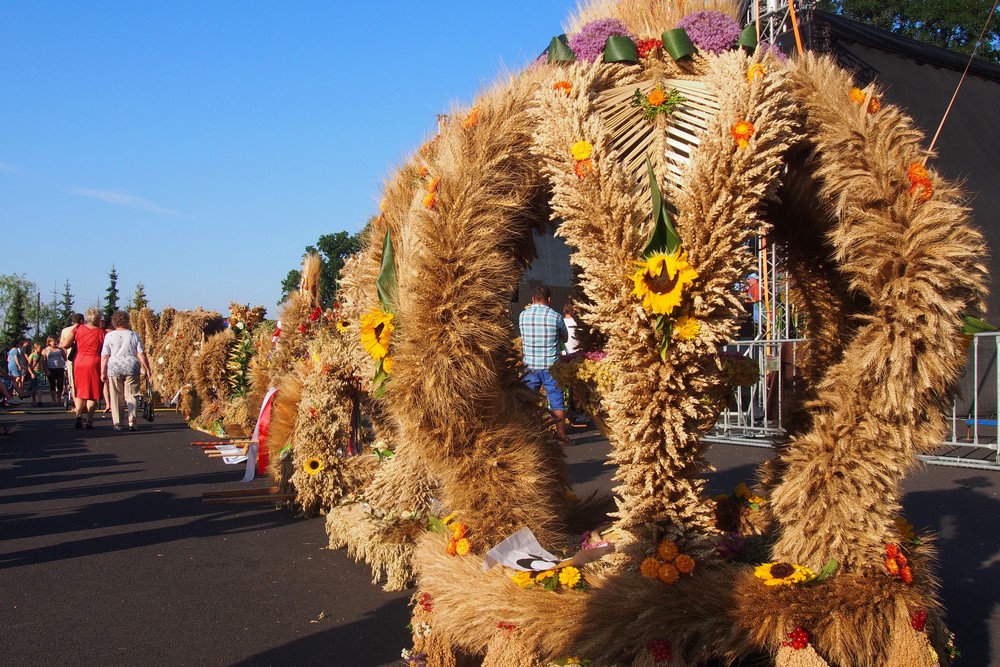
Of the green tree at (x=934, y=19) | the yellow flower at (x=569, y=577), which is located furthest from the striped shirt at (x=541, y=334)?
the green tree at (x=934, y=19)

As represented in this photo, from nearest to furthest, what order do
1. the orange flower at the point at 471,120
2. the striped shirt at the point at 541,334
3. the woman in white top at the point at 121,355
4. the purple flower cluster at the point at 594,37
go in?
the purple flower cluster at the point at 594,37 → the orange flower at the point at 471,120 → the striped shirt at the point at 541,334 → the woman in white top at the point at 121,355

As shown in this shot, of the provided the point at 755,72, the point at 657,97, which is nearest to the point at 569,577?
the point at 657,97

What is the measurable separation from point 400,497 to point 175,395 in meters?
12.6

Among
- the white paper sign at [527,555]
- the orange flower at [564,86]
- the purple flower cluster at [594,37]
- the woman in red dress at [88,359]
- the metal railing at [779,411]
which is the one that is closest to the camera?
the white paper sign at [527,555]

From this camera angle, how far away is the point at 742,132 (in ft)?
9.32

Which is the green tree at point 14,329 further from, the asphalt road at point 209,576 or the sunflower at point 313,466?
the sunflower at point 313,466

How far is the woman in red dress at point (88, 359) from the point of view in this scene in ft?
42.1

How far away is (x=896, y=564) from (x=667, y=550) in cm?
86

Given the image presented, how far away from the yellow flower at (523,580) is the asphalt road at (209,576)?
111 centimetres

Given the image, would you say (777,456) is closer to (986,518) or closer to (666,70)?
(666,70)

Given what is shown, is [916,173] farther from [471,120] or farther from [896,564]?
[471,120]

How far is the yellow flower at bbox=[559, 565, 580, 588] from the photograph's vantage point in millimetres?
2985

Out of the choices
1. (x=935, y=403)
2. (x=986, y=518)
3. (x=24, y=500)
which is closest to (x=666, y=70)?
(x=935, y=403)

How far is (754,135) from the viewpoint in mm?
2842
